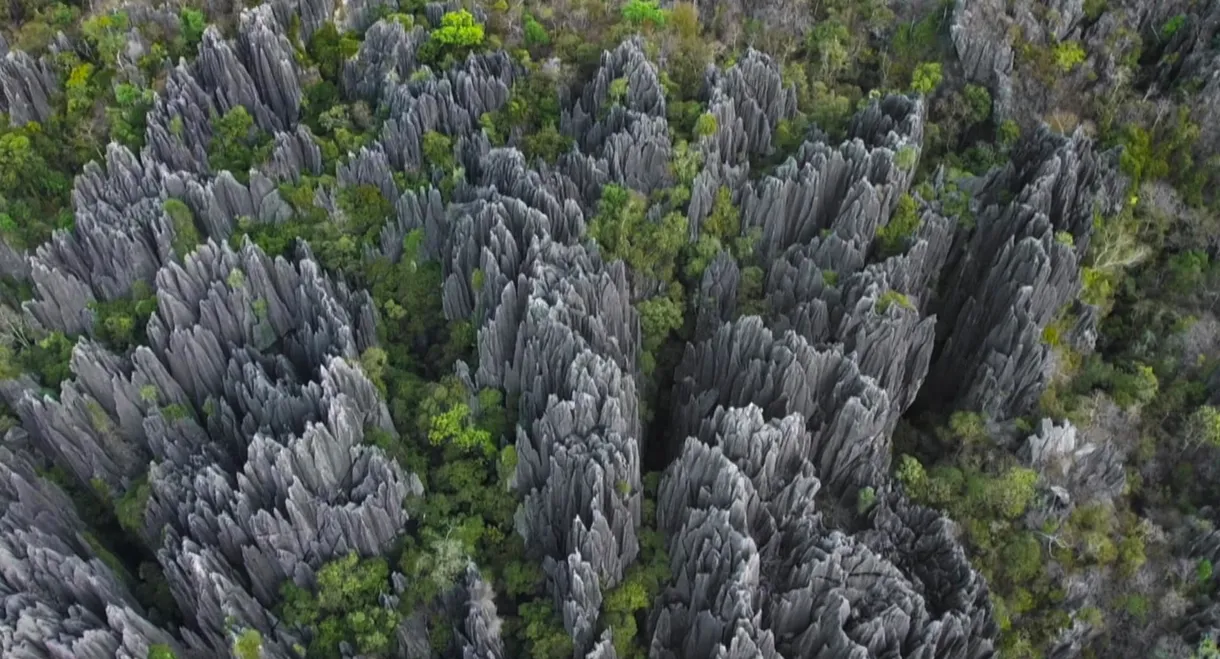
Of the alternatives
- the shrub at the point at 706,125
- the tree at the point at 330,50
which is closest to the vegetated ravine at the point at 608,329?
the tree at the point at 330,50

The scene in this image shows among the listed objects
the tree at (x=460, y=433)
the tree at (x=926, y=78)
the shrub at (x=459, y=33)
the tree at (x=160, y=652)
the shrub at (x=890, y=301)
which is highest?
the shrub at (x=459, y=33)

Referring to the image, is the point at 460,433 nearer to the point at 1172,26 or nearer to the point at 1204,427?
the point at 1204,427

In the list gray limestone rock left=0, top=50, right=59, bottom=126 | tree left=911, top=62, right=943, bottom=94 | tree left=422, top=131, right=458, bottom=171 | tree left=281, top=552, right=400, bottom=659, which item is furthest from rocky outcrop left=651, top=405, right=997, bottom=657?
gray limestone rock left=0, top=50, right=59, bottom=126

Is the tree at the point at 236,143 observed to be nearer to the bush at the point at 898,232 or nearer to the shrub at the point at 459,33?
the shrub at the point at 459,33

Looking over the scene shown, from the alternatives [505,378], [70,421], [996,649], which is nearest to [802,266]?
[505,378]

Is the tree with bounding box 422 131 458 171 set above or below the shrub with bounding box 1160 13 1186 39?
below

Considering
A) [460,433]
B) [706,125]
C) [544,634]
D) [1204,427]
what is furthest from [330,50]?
[1204,427]

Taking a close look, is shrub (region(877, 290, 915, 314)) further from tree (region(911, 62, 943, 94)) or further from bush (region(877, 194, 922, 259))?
tree (region(911, 62, 943, 94))

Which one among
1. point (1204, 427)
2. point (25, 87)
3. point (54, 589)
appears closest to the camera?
point (54, 589)
